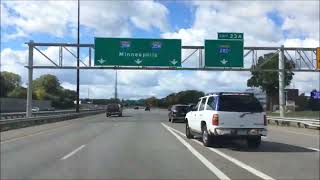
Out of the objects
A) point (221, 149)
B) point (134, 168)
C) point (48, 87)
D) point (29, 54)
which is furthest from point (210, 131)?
point (48, 87)

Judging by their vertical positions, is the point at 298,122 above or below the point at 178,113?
below

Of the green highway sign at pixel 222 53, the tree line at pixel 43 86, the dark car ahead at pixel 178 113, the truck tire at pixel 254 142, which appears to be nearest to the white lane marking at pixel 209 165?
the truck tire at pixel 254 142

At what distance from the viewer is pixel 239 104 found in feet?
70.1

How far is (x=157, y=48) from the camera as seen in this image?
52.2 meters

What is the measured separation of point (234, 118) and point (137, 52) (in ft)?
104

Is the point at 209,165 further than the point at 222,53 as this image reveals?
No

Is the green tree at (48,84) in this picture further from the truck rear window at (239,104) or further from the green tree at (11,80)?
the truck rear window at (239,104)

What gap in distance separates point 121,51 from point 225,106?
103 feet

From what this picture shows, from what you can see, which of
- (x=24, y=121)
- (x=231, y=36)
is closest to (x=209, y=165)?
(x=24, y=121)

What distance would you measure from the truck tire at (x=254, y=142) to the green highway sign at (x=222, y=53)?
30591mm

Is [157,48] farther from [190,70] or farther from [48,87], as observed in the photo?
[48,87]

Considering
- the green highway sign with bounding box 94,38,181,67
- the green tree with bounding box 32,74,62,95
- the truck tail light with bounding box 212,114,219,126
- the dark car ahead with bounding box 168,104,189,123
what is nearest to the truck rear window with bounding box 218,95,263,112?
the truck tail light with bounding box 212,114,219,126

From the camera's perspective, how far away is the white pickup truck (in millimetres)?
20891

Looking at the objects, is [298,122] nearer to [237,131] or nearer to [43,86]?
[237,131]
